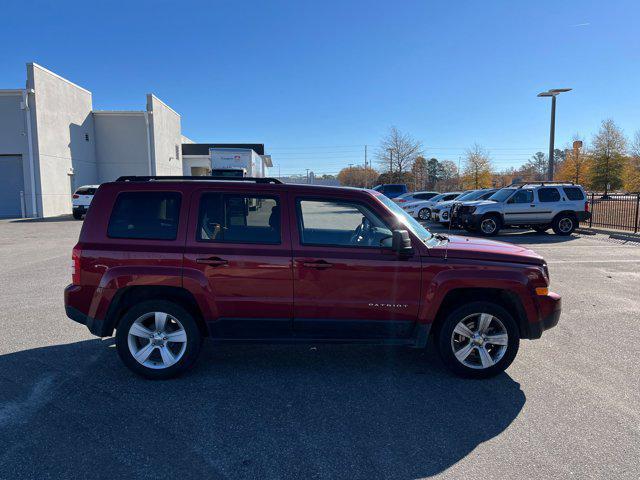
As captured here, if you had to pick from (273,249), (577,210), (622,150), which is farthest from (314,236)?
(622,150)

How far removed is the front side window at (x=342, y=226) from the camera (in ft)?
13.9

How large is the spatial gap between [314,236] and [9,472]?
283 centimetres

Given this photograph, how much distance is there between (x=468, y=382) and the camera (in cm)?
425

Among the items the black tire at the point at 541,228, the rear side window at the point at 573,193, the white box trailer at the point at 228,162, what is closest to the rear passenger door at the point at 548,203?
the rear side window at the point at 573,193

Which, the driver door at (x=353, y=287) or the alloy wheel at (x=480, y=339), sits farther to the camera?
the alloy wheel at (x=480, y=339)

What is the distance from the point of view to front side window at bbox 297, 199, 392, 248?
422 centimetres

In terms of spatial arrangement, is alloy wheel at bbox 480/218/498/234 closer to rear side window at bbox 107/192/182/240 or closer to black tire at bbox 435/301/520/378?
black tire at bbox 435/301/520/378

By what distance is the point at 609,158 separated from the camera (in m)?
43.8

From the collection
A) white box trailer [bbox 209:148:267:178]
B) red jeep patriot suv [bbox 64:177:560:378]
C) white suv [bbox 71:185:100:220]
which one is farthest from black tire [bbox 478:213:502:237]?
white suv [bbox 71:185:100:220]

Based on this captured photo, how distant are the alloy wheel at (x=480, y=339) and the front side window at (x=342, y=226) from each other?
112 centimetres

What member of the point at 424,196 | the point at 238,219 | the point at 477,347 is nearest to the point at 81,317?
the point at 238,219

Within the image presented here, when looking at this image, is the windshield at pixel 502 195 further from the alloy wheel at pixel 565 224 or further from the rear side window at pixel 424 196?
the rear side window at pixel 424 196

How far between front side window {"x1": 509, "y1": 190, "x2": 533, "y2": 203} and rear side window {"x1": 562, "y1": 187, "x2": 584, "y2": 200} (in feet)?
4.46

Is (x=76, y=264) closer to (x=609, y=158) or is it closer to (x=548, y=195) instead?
(x=548, y=195)
